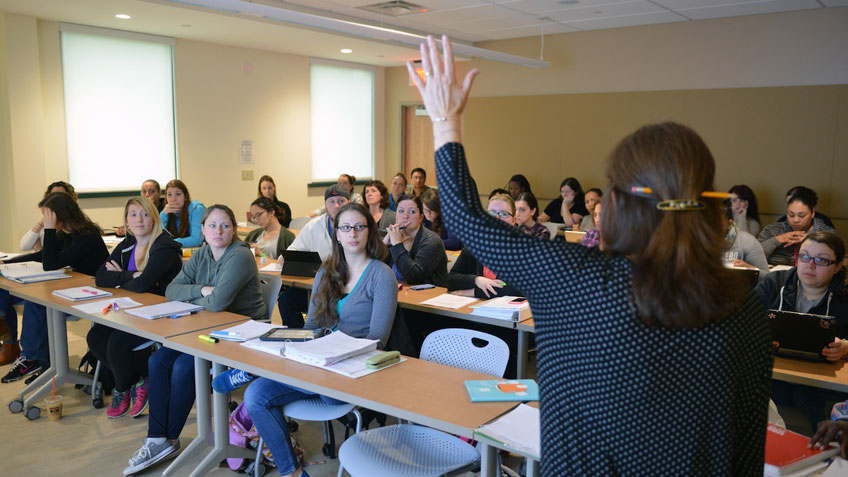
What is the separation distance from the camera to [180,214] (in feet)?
20.7

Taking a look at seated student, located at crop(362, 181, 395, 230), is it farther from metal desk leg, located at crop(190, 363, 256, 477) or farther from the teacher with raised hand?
the teacher with raised hand

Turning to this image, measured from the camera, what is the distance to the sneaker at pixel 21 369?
14.7ft

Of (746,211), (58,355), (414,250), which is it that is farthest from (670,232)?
(746,211)

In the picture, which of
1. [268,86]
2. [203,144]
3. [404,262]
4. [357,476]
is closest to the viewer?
[357,476]

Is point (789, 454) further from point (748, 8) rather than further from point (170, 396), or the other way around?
point (748, 8)

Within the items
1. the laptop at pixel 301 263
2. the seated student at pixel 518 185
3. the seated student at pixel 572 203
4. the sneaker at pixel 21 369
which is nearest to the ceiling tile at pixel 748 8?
the seated student at pixel 572 203

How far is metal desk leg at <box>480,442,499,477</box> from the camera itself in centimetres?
212

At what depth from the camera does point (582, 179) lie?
8.85 metres

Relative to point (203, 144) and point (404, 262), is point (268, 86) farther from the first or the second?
point (404, 262)

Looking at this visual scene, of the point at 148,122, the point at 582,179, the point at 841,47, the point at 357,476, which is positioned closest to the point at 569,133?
the point at 582,179

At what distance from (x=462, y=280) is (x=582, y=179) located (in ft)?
17.0

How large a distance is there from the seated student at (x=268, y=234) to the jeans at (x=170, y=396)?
2217 millimetres

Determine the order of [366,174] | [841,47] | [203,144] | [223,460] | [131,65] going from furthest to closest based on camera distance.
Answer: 1. [366,174]
2. [203,144]
3. [131,65]
4. [841,47]
5. [223,460]

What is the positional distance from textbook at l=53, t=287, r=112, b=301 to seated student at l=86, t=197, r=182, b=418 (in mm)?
101
